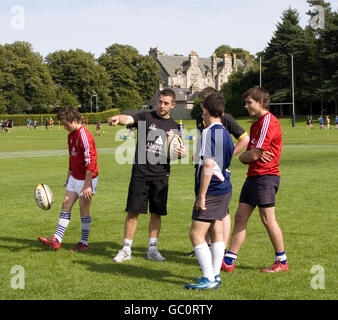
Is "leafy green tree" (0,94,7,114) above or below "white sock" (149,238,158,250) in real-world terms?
above

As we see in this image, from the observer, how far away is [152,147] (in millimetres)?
7590

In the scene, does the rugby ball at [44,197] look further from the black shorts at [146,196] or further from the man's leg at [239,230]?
the man's leg at [239,230]

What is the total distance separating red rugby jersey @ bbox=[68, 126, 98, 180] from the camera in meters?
7.89

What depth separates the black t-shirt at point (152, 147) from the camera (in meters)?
7.56

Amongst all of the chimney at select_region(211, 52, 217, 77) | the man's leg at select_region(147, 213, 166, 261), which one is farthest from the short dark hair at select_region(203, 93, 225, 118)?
the chimney at select_region(211, 52, 217, 77)

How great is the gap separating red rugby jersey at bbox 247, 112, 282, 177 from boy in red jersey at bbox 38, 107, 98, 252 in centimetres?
251

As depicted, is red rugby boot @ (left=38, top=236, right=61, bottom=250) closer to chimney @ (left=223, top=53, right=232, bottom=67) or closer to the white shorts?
the white shorts

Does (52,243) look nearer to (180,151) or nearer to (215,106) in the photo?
(180,151)

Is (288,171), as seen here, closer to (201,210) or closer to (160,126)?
(160,126)

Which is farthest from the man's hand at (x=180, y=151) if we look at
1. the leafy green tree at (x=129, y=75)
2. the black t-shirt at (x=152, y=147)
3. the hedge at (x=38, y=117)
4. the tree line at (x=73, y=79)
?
the leafy green tree at (x=129, y=75)

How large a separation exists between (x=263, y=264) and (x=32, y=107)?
114583 mm

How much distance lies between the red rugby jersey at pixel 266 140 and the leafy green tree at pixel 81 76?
114 meters

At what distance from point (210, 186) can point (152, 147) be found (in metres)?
1.64
